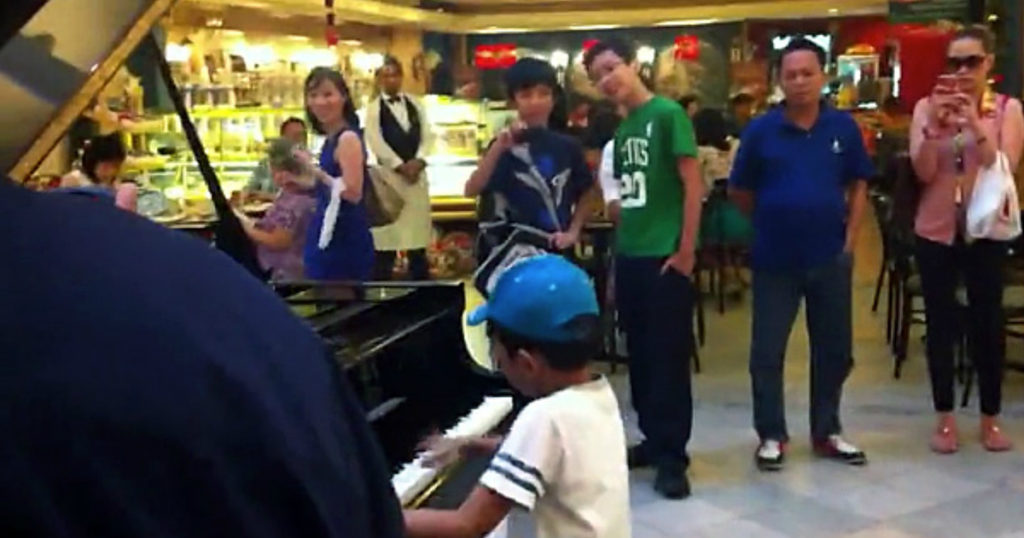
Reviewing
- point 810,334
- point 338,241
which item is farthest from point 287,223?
point 810,334

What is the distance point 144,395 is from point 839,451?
4.86 metres

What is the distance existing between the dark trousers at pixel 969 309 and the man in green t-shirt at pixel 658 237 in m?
1.05

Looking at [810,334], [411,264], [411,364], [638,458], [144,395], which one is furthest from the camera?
[411,264]

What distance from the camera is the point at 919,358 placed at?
291 inches

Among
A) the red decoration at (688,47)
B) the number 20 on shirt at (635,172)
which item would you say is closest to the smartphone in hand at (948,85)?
the number 20 on shirt at (635,172)

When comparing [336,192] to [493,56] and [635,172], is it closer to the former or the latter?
[635,172]

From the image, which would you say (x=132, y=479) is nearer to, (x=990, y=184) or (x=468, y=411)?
(x=468, y=411)

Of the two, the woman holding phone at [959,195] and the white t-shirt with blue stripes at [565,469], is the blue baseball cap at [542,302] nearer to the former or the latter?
the white t-shirt with blue stripes at [565,469]

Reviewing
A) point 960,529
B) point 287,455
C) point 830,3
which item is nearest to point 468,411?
point 960,529

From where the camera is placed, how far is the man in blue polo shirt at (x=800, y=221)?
4.96 m

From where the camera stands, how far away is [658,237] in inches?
187

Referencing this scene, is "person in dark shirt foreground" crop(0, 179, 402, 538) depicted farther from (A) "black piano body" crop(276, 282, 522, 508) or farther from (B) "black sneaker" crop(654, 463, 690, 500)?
(B) "black sneaker" crop(654, 463, 690, 500)

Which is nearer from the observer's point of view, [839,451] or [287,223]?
[287,223]

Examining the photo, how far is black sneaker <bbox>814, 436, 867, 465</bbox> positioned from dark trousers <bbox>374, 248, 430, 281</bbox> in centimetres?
258
